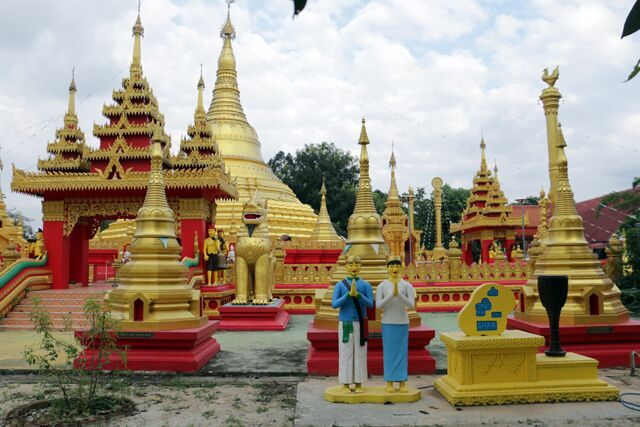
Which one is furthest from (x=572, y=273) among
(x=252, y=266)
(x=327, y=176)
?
(x=327, y=176)

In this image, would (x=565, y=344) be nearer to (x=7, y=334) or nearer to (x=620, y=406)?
(x=620, y=406)

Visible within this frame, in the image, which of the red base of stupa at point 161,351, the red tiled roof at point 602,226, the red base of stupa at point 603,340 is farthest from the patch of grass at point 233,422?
the red tiled roof at point 602,226

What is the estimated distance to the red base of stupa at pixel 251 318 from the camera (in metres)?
12.3

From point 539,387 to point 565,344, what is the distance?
242cm

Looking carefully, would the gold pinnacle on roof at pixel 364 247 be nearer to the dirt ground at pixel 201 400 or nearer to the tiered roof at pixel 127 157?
the dirt ground at pixel 201 400

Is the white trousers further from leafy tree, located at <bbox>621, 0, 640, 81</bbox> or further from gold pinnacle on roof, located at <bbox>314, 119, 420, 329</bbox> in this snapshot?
leafy tree, located at <bbox>621, 0, 640, 81</bbox>

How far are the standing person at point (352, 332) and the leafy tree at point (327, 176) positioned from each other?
42.5 metres

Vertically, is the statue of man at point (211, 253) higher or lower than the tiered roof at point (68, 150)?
lower

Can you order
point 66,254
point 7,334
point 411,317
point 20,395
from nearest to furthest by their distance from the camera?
point 20,395 < point 411,317 < point 7,334 < point 66,254

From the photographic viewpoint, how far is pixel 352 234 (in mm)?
8664

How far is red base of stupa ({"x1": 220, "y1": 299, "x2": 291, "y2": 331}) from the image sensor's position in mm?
12281

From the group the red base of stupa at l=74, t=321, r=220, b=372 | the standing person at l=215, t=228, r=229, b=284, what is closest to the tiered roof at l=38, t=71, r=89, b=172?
the standing person at l=215, t=228, r=229, b=284

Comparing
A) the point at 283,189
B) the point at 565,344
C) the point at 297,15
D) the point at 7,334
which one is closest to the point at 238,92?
the point at 283,189

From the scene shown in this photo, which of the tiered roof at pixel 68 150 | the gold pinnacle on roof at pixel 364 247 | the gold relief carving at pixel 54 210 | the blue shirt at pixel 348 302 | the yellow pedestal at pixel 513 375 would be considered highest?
the tiered roof at pixel 68 150
